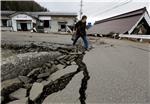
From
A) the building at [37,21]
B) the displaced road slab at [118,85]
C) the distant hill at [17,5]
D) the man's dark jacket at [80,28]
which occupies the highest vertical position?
the distant hill at [17,5]

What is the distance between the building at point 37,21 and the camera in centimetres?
3341

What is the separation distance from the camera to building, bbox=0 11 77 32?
33406mm

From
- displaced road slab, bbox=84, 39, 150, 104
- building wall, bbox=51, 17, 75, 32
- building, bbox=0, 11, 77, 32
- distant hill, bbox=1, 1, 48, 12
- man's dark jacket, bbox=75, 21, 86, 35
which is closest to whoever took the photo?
displaced road slab, bbox=84, 39, 150, 104

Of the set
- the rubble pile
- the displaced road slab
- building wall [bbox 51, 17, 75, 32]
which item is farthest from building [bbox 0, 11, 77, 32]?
the displaced road slab

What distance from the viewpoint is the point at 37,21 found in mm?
35438

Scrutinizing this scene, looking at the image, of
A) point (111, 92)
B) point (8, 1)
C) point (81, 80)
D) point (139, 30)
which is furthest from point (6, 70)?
point (8, 1)

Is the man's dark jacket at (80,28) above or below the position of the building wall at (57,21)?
below

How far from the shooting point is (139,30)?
1883 cm

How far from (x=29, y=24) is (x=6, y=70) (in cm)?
3130

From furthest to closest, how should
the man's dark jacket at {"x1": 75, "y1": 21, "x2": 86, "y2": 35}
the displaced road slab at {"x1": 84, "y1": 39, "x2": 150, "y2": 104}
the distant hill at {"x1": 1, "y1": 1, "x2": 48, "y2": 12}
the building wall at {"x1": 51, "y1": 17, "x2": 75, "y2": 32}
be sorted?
the distant hill at {"x1": 1, "y1": 1, "x2": 48, "y2": 12} → the building wall at {"x1": 51, "y1": 17, "x2": 75, "y2": 32} → the man's dark jacket at {"x1": 75, "y1": 21, "x2": 86, "y2": 35} → the displaced road slab at {"x1": 84, "y1": 39, "x2": 150, "y2": 104}

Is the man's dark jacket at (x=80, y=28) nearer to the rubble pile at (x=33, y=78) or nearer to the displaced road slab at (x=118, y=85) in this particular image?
the rubble pile at (x=33, y=78)

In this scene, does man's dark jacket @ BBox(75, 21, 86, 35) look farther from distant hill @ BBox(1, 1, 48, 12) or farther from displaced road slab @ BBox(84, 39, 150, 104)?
distant hill @ BBox(1, 1, 48, 12)

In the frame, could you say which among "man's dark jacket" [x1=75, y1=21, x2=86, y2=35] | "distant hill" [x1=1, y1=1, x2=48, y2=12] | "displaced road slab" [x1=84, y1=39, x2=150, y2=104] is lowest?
"displaced road slab" [x1=84, y1=39, x2=150, y2=104]

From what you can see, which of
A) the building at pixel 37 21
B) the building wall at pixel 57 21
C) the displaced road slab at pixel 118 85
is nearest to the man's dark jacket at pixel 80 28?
the displaced road slab at pixel 118 85
